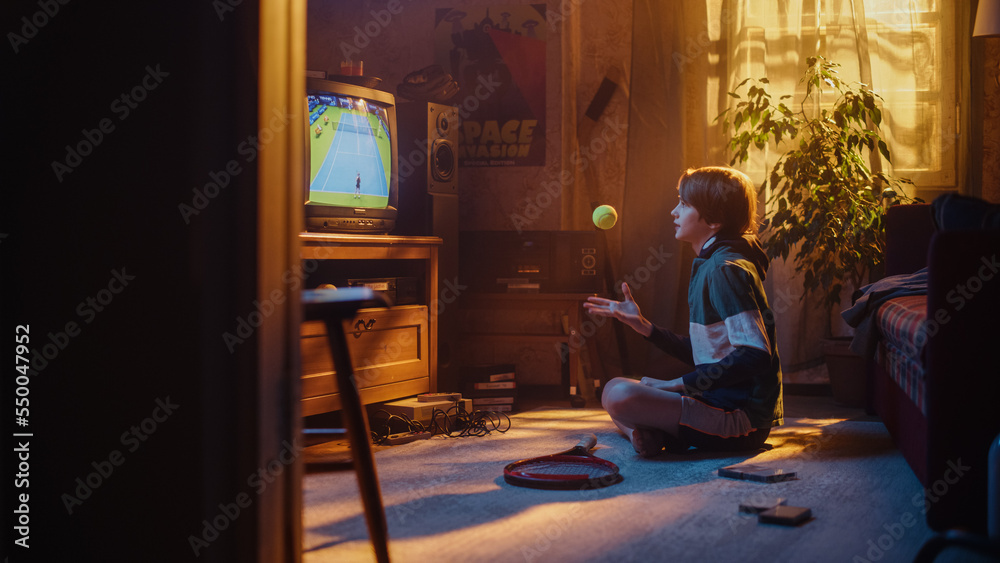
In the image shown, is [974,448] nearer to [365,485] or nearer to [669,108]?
[365,485]

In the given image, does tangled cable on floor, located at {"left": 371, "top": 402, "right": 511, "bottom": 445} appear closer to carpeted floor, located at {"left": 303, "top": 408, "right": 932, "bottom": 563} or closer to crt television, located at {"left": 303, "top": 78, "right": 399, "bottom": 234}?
carpeted floor, located at {"left": 303, "top": 408, "right": 932, "bottom": 563}

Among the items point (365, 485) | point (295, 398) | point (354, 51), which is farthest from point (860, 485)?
point (354, 51)

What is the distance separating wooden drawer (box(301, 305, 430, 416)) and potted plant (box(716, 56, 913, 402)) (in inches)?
63.9

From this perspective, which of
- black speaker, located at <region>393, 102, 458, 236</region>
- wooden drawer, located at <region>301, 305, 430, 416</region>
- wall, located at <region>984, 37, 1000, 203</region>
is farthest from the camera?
wall, located at <region>984, 37, 1000, 203</region>

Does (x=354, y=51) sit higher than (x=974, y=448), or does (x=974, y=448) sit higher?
(x=354, y=51)

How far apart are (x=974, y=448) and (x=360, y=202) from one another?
6.90 feet

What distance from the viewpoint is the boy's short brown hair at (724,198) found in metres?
2.55

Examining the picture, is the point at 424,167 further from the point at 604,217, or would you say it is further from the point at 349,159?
the point at 604,217

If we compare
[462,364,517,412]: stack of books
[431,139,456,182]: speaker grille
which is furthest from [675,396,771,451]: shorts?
[431,139,456,182]: speaker grille

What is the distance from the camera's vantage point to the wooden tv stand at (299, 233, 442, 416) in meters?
2.62

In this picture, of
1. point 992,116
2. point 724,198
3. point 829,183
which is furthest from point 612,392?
point 992,116

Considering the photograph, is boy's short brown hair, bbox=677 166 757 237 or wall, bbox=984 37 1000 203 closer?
boy's short brown hair, bbox=677 166 757 237

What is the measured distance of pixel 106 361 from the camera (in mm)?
948

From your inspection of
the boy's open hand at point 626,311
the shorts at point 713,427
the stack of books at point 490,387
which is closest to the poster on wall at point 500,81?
the stack of books at point 490,387
